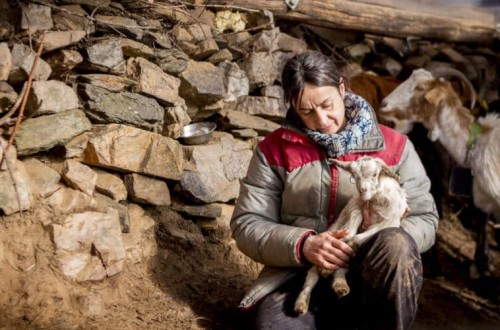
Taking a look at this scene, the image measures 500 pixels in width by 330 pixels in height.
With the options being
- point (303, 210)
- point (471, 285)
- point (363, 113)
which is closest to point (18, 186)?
point (303, 210)

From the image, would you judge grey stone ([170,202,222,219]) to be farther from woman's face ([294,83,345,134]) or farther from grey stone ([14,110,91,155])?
woman's face ([294,83,345,134])

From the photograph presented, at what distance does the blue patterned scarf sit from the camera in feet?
8.95

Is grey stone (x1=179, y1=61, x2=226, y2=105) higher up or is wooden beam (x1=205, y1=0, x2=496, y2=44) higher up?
wooden beam (x1=205, y1=0, x2=496, y2=44)

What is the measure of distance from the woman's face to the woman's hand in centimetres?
55

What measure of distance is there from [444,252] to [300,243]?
3407mm

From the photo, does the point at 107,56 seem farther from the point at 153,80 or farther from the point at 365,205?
the point at 365,205

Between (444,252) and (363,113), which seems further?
(444,252)

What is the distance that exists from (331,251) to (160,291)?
1.40 metres

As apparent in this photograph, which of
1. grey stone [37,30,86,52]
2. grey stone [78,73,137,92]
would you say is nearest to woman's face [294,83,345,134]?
grey stone [78,73,137,92]

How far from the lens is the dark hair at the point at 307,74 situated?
2.75 metres

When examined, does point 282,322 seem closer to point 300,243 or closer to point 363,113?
point 300,243

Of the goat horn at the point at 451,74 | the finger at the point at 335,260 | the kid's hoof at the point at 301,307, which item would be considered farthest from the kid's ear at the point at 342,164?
the goat horn at the point at 451,74

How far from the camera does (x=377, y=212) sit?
2.61 m

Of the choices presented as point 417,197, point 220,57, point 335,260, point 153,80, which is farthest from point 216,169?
point 335,260
